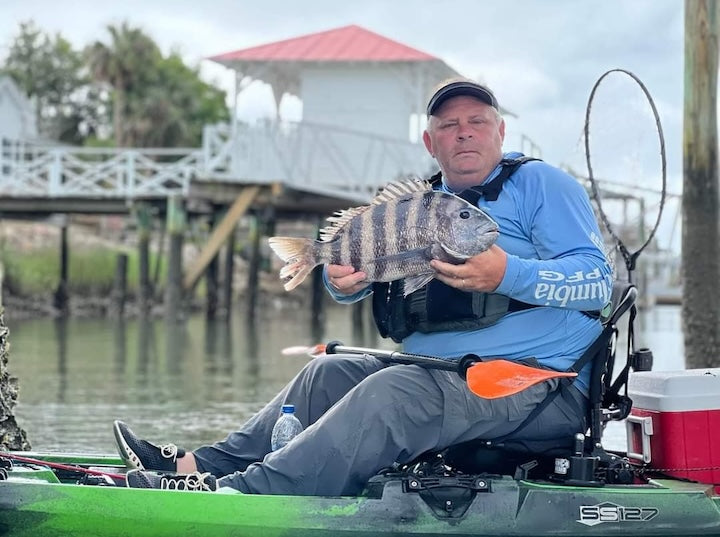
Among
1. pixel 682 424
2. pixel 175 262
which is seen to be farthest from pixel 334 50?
pixel 682 424

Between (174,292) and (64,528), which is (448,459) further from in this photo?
(174,292)

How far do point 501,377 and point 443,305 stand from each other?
1.51ft

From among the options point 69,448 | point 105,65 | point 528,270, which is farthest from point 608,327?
point 105,65

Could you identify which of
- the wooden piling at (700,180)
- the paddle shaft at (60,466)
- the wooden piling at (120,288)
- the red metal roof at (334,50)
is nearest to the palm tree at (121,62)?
the wooden piling at (120,288)

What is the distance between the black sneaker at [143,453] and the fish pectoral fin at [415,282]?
1174 mm

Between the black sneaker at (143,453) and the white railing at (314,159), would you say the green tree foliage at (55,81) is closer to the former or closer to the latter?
the white railing at (314,159)

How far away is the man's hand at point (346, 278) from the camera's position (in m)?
5.49

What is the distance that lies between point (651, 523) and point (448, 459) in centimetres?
82

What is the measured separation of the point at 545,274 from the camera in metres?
5.23

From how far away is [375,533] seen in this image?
530 centimetres

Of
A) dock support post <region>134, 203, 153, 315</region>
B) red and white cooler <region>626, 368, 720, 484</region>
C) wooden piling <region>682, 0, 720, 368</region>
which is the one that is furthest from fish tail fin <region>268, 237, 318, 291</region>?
dock support post <region>134, 203, 153, 315</region>

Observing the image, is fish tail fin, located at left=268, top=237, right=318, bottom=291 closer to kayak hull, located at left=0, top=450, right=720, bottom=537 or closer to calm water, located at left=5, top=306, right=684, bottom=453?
kayak hull, located at left=0, top=450, right=720, bottom=537

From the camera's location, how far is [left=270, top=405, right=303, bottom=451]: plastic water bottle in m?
5.73

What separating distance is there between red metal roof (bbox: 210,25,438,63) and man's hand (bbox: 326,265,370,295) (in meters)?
24.7
